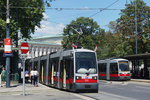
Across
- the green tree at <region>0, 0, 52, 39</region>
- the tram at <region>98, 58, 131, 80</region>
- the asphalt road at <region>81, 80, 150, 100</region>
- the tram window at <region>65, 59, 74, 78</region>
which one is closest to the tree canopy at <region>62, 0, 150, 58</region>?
the tram at <region>98, 58, 131, 80</region>

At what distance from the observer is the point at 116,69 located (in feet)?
122

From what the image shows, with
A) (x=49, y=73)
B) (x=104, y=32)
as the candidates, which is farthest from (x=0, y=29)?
(x=104, y=32)

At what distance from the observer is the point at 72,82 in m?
18.0

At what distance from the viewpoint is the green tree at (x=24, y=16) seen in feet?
93.8

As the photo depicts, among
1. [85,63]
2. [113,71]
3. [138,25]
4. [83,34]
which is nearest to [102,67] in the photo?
[113,71]

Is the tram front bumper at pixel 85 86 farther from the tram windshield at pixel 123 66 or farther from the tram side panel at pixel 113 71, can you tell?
the tram side panel at pixel 113 71

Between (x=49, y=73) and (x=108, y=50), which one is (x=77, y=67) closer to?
(x=49, y=73)

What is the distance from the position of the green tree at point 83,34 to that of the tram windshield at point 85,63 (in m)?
50.7

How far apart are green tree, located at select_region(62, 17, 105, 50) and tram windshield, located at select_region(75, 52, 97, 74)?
Answer: 166 feet

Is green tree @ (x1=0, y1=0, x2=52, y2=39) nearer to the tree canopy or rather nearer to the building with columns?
the tree canopy

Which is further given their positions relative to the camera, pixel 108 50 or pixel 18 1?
pixel 108 50

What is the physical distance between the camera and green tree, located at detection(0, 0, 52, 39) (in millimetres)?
28603

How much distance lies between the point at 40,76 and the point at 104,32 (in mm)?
49685

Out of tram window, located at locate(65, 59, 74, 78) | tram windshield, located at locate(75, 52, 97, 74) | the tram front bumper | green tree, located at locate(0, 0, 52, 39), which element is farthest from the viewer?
→ green tree, located at locate(0, 0, 52, 39)
